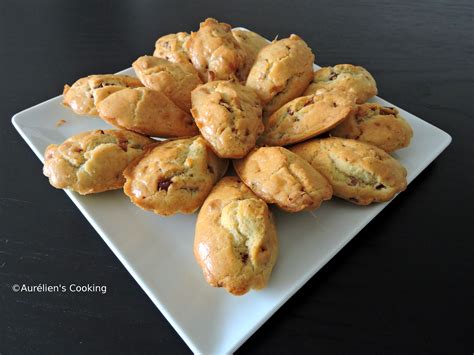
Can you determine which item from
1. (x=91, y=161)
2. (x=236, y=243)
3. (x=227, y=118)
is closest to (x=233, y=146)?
(x=227, y=118)

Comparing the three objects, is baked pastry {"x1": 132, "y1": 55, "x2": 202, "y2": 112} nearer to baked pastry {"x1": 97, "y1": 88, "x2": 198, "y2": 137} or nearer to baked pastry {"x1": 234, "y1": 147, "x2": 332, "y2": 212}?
baked pastry {"x1": 97, "y1": 88, "x2": 198, "y2": 137}

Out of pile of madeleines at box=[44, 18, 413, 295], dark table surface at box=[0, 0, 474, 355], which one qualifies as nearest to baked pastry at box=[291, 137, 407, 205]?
pile of madeleines at box=[44, 18, 413, 295]

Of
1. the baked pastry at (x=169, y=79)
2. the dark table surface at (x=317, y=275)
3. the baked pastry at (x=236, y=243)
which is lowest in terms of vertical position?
the dark table surface at (x=317, y=275)

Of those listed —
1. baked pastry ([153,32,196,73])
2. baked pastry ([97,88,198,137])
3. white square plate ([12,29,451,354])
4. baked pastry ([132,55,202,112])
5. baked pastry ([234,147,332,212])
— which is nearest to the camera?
white square plate ([12,29,451,354])

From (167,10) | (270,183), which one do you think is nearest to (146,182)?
(270,183)

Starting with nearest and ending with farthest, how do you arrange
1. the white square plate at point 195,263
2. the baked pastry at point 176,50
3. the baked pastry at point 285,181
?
the white square plate at point 195,263, the baked pastry at point 285,181, the baked pastry at point 176,50

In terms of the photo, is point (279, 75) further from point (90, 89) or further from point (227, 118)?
point (90, 89)

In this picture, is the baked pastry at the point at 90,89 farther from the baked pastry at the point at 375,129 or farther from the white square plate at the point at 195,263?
the baked pastry at the point at 375,129

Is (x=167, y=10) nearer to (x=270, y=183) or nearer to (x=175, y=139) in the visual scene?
(x=175, y=139)

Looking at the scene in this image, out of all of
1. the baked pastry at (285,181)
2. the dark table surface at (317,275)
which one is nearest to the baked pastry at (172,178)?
the baked pastry at (285,181)
